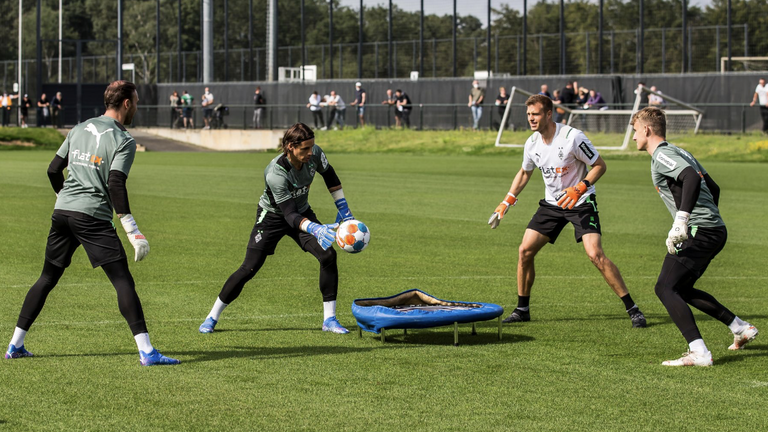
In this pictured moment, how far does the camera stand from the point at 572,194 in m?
9.13

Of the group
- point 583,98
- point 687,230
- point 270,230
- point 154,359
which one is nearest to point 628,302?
point 687,230

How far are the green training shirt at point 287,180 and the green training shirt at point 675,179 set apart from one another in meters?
2.84

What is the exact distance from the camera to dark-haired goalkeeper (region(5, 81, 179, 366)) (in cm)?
724

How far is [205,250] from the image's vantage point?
14594 mm

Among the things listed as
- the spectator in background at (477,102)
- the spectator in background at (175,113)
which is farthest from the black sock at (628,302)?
the spectator in background at (175,113)

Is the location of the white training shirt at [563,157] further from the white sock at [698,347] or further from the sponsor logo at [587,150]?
the white sock at [698,347]

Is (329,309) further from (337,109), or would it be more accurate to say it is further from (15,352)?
(337,109)

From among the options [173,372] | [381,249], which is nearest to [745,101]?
[381,249]

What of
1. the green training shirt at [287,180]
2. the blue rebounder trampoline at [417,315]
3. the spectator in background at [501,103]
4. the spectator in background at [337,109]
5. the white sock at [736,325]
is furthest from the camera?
the spectator in background at [337,109]

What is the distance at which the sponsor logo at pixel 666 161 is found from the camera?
743 centimetres

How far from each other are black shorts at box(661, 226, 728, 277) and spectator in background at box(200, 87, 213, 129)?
158 ft

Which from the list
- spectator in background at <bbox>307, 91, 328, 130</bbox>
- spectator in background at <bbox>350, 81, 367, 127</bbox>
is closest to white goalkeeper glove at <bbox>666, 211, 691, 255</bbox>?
spectator in background at <bbox>350, 81, 367, 127</bbox>

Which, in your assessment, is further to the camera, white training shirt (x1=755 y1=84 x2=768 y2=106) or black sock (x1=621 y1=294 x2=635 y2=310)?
white training shirt (x1=755 y1=84 x2=768 y2=106)

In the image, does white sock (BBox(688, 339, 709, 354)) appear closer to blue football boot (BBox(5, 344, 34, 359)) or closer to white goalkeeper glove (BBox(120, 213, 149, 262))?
white goalkeeper glove (BBox(120, 213, 149, 262))
